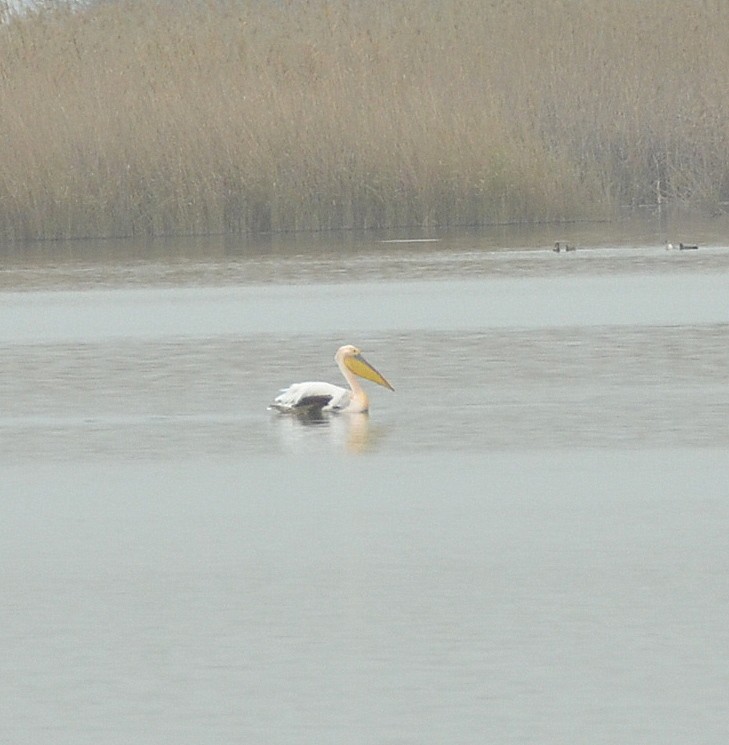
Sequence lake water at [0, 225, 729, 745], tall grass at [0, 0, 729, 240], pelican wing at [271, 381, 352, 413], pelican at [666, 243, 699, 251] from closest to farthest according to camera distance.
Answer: lake water at [0, 225, 729, 745], pelican wing at [271, 381, 352, 413], pelican at [666, 243, 699, 251], tall grass at [0, 0, 729, 240]

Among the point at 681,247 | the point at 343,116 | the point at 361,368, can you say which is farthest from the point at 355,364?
the point at 343,116

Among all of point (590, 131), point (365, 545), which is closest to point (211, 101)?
point (590, 131)

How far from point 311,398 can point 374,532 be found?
2550mm

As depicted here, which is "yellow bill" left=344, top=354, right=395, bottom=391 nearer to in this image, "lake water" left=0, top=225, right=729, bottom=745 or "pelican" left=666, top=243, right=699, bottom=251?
"lake water" left=0, top=225, right=729, bottom=745

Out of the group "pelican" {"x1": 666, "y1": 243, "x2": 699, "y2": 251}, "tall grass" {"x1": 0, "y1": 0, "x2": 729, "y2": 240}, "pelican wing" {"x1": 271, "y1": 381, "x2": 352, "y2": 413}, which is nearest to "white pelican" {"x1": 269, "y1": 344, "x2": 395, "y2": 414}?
"pelican wing" {"x1": 271, "y1": 381, "x2": 352, "y2": 413}

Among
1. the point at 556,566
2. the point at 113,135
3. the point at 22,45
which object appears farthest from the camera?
the point at 22,45

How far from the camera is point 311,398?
8891mm

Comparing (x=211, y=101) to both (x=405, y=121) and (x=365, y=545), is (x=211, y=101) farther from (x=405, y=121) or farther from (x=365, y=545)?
(x=365, y=545)

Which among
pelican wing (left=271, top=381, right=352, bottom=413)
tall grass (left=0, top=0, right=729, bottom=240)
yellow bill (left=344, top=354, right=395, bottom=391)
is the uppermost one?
tall grass (left=0, top=0, right=729, bottom=240)

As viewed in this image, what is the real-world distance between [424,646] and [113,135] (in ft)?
47.9

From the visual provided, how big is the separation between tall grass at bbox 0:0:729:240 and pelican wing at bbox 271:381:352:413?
1023 centimetres

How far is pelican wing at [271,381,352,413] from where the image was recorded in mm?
8828

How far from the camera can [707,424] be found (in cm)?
829

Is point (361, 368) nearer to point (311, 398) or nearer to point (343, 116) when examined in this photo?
point (311, 398)
